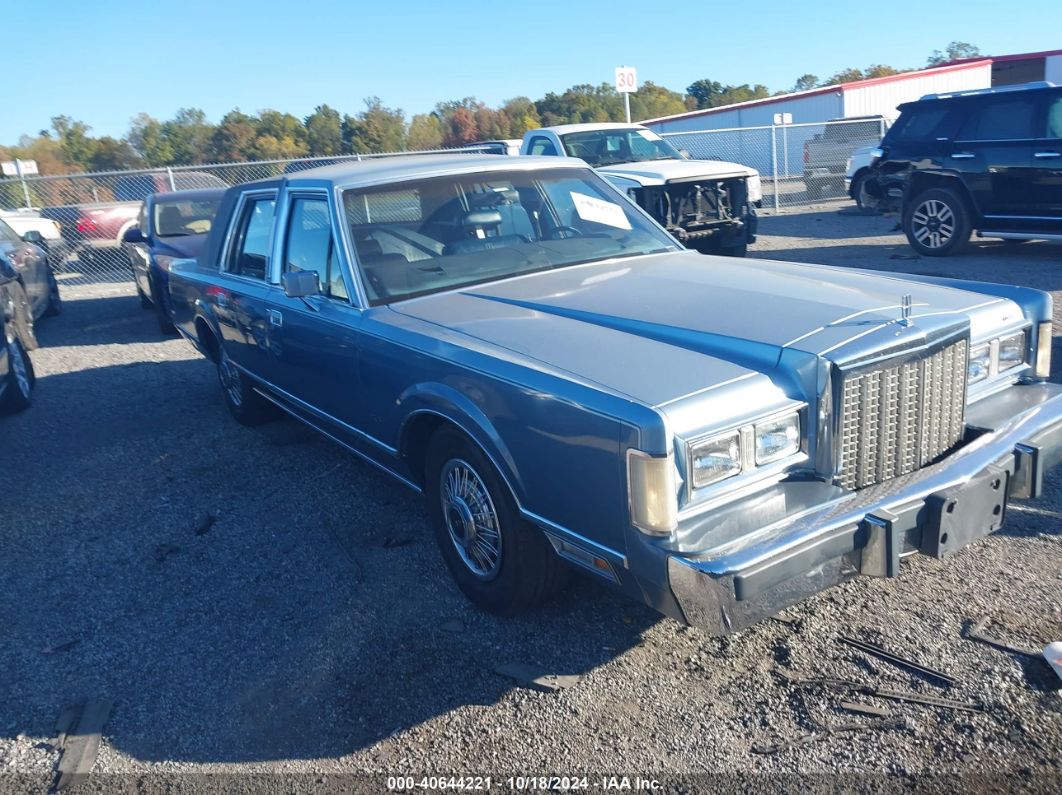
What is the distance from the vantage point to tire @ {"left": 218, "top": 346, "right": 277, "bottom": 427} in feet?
20.4

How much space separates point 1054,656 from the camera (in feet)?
10.0

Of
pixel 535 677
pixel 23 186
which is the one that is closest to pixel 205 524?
pixel 535 677

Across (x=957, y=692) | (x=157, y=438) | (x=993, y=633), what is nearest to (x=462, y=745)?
(x=957, y=692)

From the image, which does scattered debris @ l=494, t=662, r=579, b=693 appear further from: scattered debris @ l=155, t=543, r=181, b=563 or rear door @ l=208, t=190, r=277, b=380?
rear door @ l=208, t=190, r=277, b=380

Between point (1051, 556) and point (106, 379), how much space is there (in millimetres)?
7743

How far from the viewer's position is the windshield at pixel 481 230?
171 inches

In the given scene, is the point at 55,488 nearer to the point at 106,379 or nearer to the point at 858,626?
the point at 106,379

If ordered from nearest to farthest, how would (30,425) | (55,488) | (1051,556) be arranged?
(1051,556)
(55,488)
(30,425)

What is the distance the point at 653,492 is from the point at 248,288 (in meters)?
3.57

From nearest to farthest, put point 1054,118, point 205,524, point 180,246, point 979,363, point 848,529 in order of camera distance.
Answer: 1. point 848,529
2. point 979,363
3. point 205,524
4. point 180,246
5. point 1054,118

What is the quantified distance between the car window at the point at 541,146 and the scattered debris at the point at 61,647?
9.73 metres

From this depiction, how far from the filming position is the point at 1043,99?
32.9 ft

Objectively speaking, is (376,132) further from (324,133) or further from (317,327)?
(317,327)

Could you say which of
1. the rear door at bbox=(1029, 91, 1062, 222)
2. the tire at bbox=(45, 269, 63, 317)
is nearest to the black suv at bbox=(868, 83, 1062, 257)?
the rear door at bbox=(1029, 91, 1062, 222)
